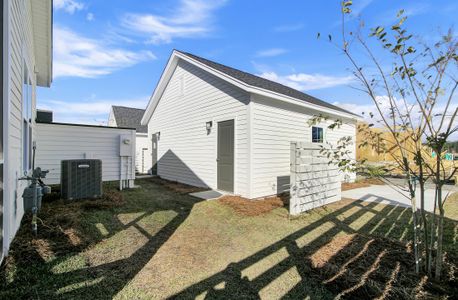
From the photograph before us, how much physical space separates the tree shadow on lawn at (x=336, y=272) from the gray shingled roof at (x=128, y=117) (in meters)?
16.4

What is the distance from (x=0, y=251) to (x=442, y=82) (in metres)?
4.92

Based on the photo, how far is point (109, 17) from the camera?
747 cm

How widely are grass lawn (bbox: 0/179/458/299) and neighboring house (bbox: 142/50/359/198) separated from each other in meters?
1.92

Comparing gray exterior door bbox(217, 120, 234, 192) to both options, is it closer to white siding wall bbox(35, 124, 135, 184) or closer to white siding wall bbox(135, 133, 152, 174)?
white siding wall bbox(35, 124, 135, 184)

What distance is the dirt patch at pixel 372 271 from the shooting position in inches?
84.6

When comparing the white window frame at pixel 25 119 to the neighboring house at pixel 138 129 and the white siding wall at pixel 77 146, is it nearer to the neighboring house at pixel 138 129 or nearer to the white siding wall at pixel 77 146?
the white siding wall at pixel 77 146

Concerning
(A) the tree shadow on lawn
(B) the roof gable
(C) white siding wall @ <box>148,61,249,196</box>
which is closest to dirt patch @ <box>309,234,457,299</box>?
(A) the tree shadow on lawn

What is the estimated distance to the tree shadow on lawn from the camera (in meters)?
2.21

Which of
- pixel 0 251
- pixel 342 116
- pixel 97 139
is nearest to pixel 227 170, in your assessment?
pixel 97 139

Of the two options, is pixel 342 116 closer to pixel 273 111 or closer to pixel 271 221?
pixel 273 111

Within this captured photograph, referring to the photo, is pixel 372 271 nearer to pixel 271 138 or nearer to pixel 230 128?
pixel 271 138

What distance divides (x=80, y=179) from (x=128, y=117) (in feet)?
49.4

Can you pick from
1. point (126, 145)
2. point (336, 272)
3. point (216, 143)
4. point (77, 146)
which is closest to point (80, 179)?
point (126, 145)

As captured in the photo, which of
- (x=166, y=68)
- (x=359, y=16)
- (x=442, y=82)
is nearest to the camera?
(x=442, y=82)
